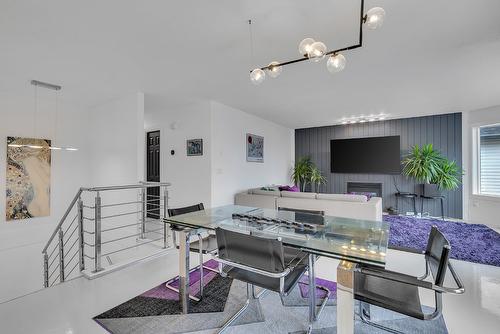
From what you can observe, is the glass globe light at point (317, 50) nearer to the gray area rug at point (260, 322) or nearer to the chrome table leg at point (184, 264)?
the chrome table leg at point (184, 264)

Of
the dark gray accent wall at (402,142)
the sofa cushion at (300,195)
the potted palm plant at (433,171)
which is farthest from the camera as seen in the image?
the dark gray accent wall at (402,142)

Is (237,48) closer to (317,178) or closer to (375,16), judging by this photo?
(375,16)

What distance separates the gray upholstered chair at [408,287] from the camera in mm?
1208

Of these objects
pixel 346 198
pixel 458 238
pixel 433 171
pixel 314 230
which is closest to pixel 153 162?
pixel 346 198

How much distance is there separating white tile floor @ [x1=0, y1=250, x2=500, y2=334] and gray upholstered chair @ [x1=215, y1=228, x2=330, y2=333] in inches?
44.6

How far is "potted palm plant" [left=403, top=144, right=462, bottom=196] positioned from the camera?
5293 millimetres

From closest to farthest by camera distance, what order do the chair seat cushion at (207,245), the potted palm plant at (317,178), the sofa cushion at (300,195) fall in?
the chair seat cushion at (207,245) < the sofa cushion at (300,195) < the potted palm plant at (317,178)

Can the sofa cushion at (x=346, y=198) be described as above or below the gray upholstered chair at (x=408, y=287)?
above

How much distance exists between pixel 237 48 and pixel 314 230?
1.96m

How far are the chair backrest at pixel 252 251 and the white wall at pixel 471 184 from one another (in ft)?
19.3

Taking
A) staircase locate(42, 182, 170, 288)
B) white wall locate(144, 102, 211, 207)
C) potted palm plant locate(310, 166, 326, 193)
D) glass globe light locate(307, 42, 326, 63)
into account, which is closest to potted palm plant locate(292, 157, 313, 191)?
potted palm plant locate(310, 166, 326, 193)

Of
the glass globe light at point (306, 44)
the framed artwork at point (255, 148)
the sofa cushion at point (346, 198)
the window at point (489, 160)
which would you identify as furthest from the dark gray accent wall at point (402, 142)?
the glass globe light at point (306, 44)

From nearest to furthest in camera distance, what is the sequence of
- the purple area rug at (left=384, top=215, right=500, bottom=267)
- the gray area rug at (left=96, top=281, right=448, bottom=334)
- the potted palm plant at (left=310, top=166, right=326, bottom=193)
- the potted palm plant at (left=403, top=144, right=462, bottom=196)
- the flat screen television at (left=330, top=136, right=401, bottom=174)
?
1. the gray area rug at (left=96, top=281, right=448, bottom=334)
2. the purple area rug at (left=384, top=215, right=500, bottom=267)
3. the potted palm plant at (left=403, top=144, right=462, bottom=196)
4. the flat screen television at (left=330, top=136, right=401, bottom=174)
5. the potted palm plant at (left=310, top=166, right=326, bottom=193)

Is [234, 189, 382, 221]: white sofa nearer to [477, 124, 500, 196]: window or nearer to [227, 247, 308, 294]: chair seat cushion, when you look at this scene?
[227, 247, 308, 294]: chair seat cushion
